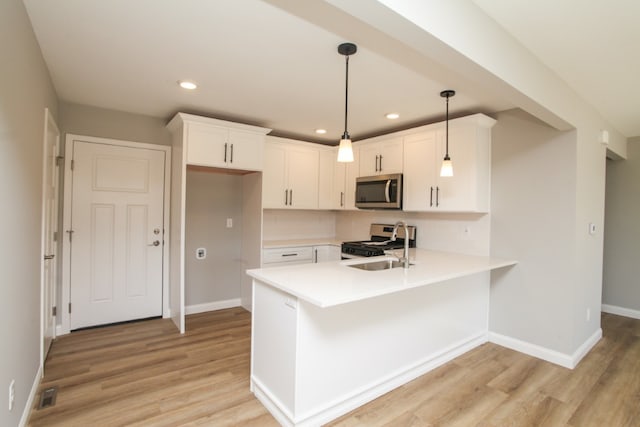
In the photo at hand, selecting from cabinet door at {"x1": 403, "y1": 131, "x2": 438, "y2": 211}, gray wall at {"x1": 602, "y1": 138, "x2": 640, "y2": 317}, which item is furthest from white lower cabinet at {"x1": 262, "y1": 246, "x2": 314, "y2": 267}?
gray wall at {"x1": 602, "y1": 138, "x2": 640, "y2": 317}

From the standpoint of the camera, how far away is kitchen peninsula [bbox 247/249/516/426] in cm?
195

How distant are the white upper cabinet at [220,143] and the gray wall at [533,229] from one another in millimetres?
2528

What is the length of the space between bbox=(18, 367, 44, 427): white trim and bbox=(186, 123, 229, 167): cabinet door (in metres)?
2.05

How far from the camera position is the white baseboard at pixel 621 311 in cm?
418

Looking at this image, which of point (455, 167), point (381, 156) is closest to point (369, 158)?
point (381, 156)

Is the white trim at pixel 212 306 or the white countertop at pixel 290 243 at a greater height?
the white countertop at pixel 290 243

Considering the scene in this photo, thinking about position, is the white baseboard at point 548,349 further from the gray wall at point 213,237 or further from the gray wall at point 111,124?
the gray wall at point 111,124

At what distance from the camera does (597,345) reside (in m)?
3.29

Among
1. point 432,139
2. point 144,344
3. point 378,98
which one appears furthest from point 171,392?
point 432,139

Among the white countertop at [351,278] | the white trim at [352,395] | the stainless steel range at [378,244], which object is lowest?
the white trim at [352,395]

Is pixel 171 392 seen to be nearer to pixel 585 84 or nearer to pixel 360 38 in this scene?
pixel 360 38

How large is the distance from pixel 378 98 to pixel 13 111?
253 centimetres

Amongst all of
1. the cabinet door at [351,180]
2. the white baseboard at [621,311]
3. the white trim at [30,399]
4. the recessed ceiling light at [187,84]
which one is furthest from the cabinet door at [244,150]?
the white baseboard at [621,311]

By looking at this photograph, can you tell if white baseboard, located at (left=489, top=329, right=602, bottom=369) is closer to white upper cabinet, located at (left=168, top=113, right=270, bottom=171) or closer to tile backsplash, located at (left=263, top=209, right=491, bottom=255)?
tile backsplash, located at (left=263, top=209, right=491, bottom=255)
